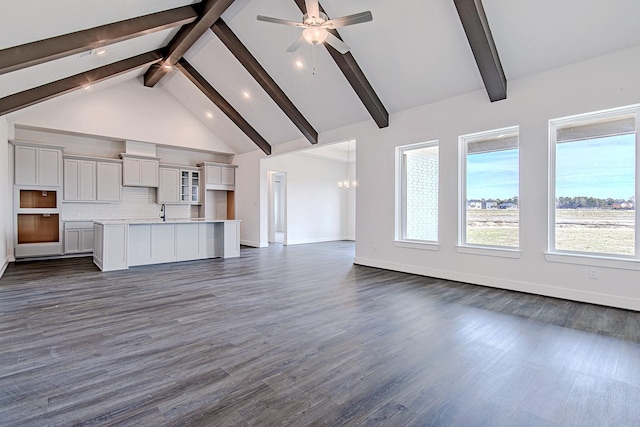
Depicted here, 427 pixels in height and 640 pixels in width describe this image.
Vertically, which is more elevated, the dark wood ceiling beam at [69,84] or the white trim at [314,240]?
the dark wood ceiling beam at [69,84]

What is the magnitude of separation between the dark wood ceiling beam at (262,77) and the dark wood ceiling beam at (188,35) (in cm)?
28

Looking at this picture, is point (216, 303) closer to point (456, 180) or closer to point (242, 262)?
point (242, 262)

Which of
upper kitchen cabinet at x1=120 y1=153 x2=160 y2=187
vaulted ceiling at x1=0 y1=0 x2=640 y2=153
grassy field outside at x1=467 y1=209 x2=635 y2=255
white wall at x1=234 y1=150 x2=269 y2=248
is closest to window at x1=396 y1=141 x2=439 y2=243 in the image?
vaulted ceiling at x1=0 y1=0 x2=640 y2=153

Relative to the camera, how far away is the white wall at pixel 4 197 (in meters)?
5.48

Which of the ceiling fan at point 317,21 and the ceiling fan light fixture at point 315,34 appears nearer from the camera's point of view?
the ceiling fan at point 317,21

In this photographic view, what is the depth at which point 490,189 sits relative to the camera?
480 centimetres

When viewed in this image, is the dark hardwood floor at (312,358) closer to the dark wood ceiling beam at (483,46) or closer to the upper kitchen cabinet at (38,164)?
the dark wood ceiling beam at (483,46)

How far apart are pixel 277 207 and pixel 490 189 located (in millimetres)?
9177

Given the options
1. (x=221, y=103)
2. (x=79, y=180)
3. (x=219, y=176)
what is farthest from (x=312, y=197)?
(x=79, y=180)

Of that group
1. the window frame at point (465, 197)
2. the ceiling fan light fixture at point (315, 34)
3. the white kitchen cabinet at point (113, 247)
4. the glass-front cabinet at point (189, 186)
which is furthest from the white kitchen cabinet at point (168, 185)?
the window frame at point (465, 197)

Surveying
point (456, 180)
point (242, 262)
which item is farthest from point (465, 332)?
point (242, 262)

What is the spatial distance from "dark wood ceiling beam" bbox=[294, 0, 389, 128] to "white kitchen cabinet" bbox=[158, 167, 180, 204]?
596 cm

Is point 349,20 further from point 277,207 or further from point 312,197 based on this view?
point 277,207

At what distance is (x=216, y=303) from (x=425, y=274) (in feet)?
11.2
